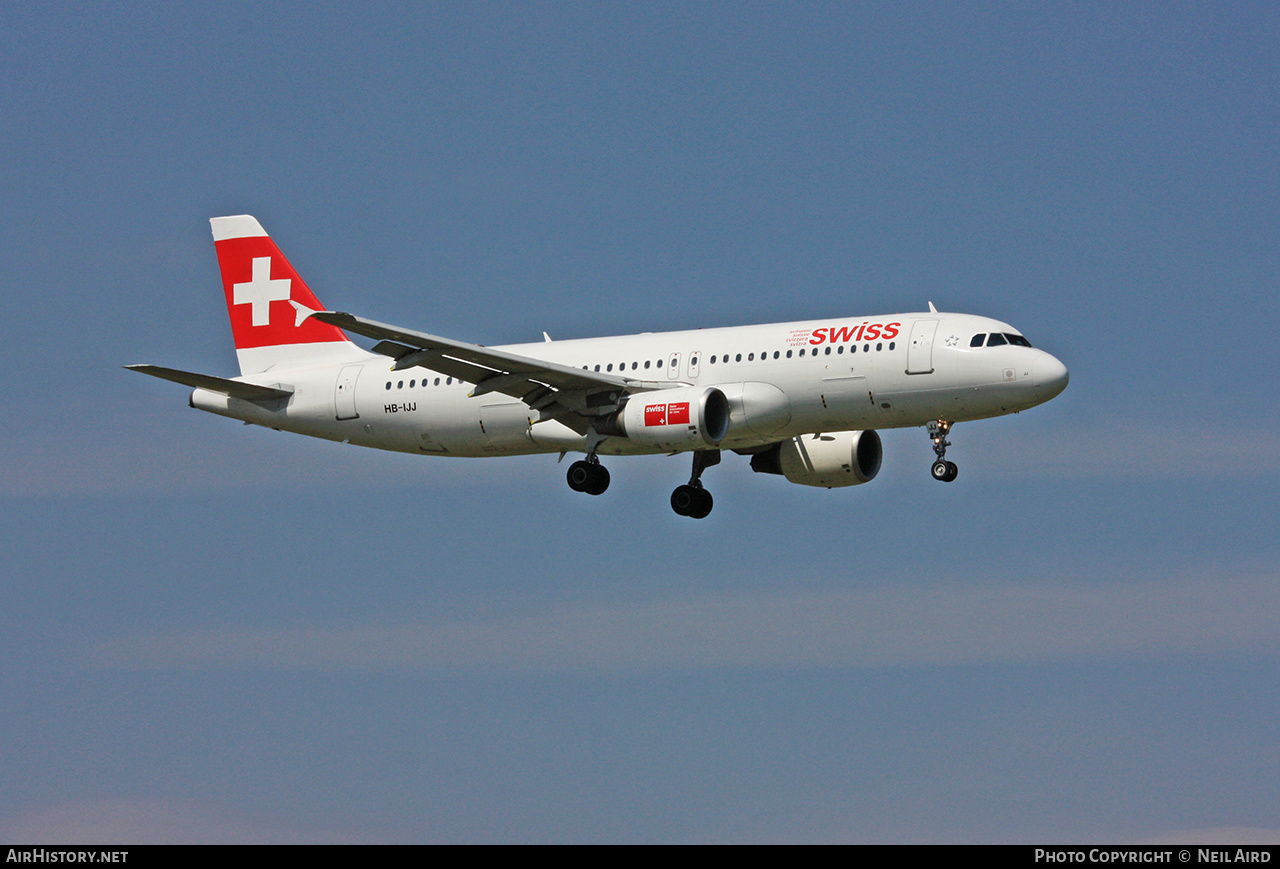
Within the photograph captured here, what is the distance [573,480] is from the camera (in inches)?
1927

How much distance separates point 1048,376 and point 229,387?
23668 mm

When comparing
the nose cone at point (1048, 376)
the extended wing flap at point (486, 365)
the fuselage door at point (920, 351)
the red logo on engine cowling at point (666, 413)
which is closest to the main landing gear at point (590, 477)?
the extended wing flap at point (486, 365)

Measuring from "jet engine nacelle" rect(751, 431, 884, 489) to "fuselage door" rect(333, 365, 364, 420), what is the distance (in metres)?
12.2

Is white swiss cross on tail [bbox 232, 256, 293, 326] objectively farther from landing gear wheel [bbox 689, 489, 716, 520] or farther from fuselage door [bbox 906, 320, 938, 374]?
fuselage door [bbox 906, 320, 938, 374]

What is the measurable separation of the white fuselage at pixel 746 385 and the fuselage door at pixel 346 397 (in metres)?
0.03

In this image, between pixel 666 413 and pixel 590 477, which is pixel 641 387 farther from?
pixel 590 477

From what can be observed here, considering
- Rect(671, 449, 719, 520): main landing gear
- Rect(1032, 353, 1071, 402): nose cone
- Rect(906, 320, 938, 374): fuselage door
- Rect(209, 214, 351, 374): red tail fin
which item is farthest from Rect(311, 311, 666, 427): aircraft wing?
Rect(1032, 353, 1071, 402): nose cone

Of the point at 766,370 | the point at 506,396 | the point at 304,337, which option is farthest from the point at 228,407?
the point at 766,370

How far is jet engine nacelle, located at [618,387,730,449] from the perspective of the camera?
45.6 metres

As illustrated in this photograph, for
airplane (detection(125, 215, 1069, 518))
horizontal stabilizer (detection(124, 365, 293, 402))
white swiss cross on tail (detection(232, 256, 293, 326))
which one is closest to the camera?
airplane (detection(125, 215, 1069, 518))

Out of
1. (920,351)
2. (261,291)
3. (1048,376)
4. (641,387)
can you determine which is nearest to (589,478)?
(641,387)

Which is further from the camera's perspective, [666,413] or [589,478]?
[589,478]

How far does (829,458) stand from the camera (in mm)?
51000

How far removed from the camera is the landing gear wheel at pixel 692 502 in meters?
50.7
